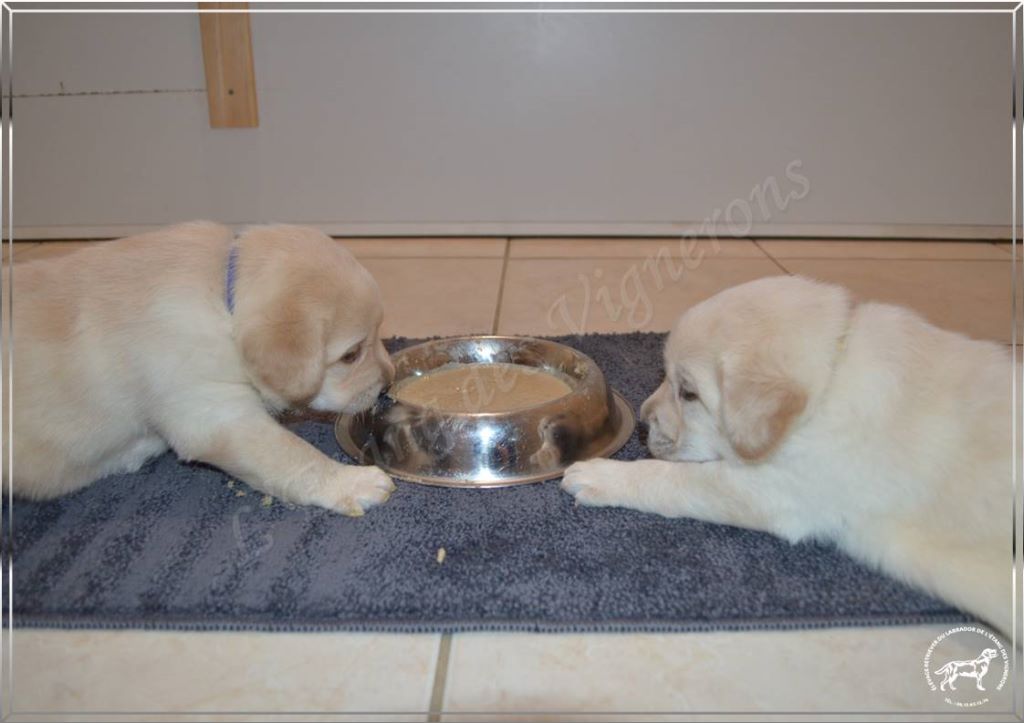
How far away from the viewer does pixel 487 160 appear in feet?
13.5

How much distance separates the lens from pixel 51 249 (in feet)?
13.5

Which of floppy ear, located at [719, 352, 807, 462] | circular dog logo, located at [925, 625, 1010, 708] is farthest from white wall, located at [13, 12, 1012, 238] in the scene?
circular dog logo, located at [925, 625, 1010, 708]

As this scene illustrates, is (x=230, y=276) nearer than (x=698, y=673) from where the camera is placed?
No

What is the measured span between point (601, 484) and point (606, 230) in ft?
8.21

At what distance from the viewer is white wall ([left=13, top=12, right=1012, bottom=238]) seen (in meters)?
3.95

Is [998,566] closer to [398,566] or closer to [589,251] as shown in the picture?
[398,566]

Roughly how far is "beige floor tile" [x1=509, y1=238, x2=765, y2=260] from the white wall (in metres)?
0.09

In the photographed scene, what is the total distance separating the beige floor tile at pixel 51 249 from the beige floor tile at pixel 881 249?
10.8ft

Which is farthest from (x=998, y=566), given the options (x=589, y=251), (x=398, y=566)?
(x=589, y=251)

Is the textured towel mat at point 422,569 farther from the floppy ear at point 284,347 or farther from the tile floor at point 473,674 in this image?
the floppy ear at point 284,347

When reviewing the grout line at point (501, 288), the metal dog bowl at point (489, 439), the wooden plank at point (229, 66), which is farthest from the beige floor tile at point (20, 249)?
the metal dog bowl at point (489, 439)

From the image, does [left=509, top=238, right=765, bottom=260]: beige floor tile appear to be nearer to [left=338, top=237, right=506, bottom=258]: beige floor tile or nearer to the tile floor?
[left=338, top=237, right=506, bottom=258]: beige floor tile

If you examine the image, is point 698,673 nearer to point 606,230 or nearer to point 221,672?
point 221,672

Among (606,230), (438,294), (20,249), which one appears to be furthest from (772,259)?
(20,249)
